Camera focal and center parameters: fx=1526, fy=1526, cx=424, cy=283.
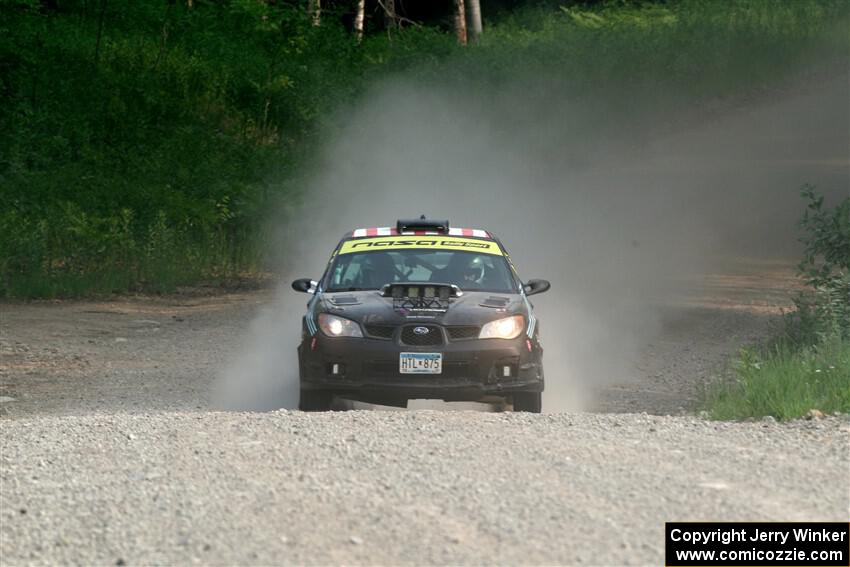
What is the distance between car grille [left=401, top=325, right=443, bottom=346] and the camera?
37.8 feet

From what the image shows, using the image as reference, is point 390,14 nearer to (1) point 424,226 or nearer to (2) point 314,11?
(2) point 314,11

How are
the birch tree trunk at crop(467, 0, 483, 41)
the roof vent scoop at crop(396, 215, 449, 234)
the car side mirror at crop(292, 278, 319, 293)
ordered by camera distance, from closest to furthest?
the car side mirror at crop(292, 278, 319, 293) < the roof vent scoop at crop(396, 215, 449, 234) < the birch tree trunk at crop(467, 0, 483, 41)

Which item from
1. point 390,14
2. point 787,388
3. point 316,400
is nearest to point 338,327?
point 316,400

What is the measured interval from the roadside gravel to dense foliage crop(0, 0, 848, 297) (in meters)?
11.7

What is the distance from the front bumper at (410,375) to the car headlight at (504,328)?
69 mm

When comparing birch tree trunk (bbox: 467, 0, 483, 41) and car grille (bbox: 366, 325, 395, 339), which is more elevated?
birch tree trunk (bbox: 467, 0, 483, 41)

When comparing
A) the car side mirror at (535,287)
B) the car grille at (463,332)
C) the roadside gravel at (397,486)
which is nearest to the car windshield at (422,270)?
the car side mirror at (535,287)

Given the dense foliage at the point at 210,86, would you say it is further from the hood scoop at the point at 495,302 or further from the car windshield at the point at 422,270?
the hood scoop at the point at 495,302

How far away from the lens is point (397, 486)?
8.09 m

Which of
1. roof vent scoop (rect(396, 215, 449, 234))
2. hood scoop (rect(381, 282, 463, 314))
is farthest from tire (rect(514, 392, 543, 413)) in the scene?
roof vent scoop (rect(396, 215, 449, 234))

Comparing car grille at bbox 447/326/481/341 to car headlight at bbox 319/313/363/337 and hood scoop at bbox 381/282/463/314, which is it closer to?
hood scoop at bbox 381/282/463/314

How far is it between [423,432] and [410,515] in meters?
2.36

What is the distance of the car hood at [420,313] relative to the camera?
11617mm

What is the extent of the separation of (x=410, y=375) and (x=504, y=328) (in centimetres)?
86
